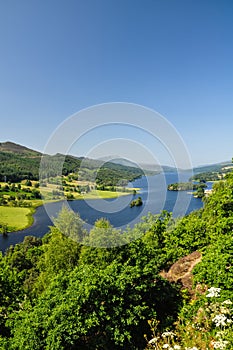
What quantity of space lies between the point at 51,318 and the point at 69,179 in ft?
35.7

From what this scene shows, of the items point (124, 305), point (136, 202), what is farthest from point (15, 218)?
point (124, 305)

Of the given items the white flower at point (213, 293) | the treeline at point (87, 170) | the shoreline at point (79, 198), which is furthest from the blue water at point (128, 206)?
the white flower at point (213, 293)

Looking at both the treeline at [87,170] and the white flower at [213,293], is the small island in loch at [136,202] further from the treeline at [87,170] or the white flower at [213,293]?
the white flower at [213,293]

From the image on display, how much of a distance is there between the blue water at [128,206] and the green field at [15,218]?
4850 millimetres

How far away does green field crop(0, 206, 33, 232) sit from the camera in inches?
3426

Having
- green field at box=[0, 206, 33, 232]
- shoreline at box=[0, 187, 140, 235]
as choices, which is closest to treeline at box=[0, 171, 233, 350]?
shoreline at box=[0, 187, 140, 235]

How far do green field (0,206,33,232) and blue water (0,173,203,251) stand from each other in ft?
15.9

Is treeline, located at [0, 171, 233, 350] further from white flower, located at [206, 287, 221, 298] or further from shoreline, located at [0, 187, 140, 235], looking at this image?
Answer: shoreline, located at [0, 187, 140, 235]

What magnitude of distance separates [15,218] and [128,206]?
79.3 m

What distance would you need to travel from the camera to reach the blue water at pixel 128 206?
51.0ft

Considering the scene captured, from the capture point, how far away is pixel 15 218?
95.6 m

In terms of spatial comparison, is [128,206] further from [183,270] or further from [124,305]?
[124,305]

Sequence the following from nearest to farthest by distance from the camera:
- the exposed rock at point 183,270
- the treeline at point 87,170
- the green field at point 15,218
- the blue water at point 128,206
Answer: the exposed rock at point 183,270, the treeline at point 87,170, the blue water at point 128,206, the green field at point 15,218

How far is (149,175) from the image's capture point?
48.4 feet
